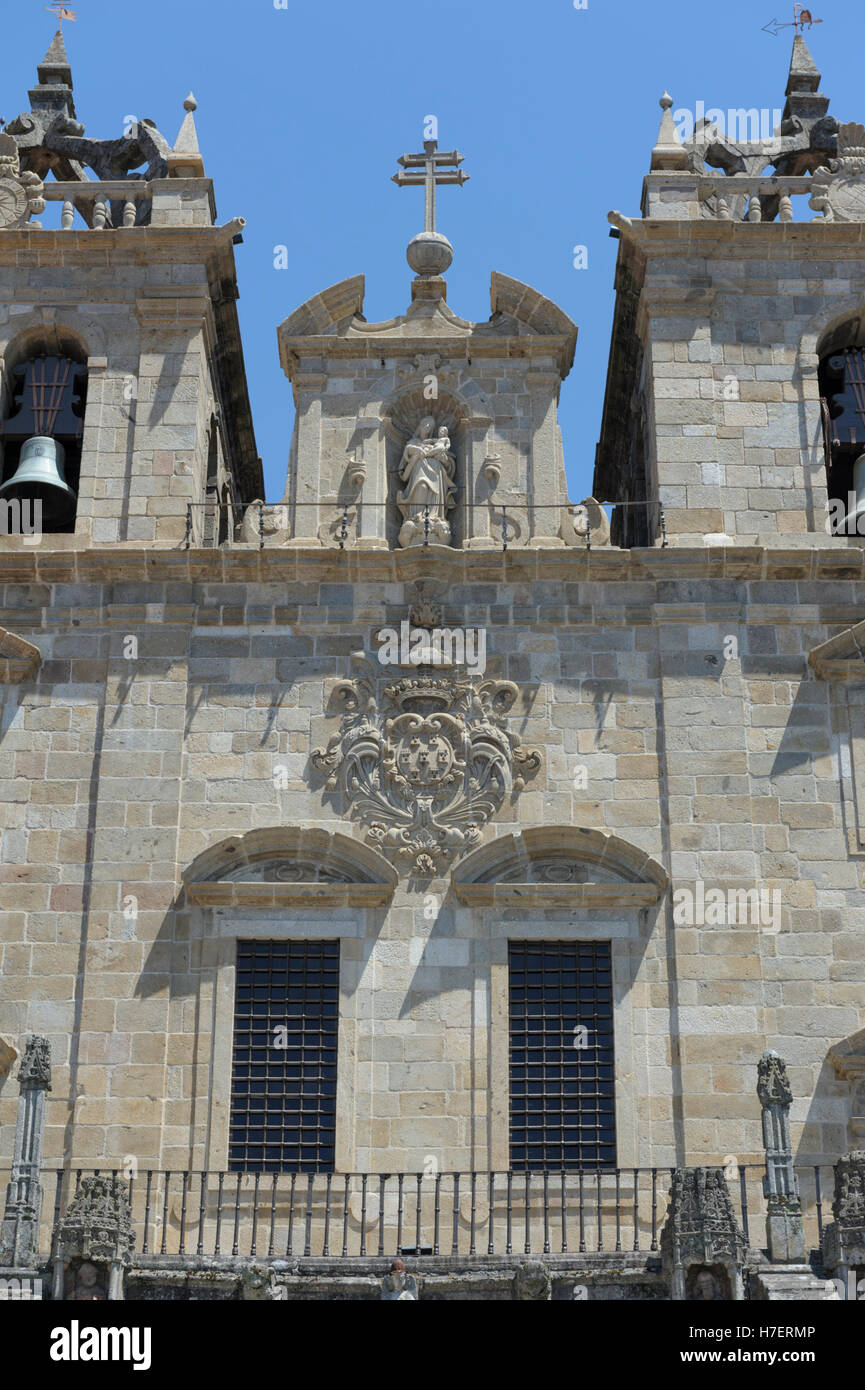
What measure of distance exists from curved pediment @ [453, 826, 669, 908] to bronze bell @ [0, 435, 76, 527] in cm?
689

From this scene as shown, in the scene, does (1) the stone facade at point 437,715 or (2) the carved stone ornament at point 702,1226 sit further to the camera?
(1) the stone facade at point 437,715

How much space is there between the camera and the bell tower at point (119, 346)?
26.8m

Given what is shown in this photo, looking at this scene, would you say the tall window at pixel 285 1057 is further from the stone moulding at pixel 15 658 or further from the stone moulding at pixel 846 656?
the stone moulding at pixel 846 656

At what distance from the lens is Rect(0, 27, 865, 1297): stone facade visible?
23297 mm

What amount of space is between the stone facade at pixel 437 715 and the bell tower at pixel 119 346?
0.19 feet

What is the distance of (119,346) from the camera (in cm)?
2769

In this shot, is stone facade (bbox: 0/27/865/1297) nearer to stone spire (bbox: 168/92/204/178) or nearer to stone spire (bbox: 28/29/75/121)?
stone spire (bbox: 168/92/204/178)

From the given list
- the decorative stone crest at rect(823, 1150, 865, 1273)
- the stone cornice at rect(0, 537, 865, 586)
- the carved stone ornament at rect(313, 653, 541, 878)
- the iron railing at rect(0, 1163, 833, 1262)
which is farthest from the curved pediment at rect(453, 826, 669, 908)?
the decorative stone crest at rect(823, 1150, 865, 1273)

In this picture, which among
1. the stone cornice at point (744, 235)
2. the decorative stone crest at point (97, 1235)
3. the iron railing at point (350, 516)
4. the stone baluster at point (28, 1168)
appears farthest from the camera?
the stone cornice at point (744, 235)

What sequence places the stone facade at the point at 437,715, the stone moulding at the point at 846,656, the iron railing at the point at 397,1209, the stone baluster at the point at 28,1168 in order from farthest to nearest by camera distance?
the stone moulding at the point at 846,656 < the stone facade at the point at 437,715 < the iron railing at the point at 397,1209 < the stone baluster at the point at 28,1168

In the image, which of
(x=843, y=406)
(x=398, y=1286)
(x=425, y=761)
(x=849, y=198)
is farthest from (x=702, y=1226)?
(x=849, y=198)

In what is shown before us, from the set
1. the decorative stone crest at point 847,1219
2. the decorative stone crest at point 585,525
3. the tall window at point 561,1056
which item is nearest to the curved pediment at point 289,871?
the tall window at point 561,1056
